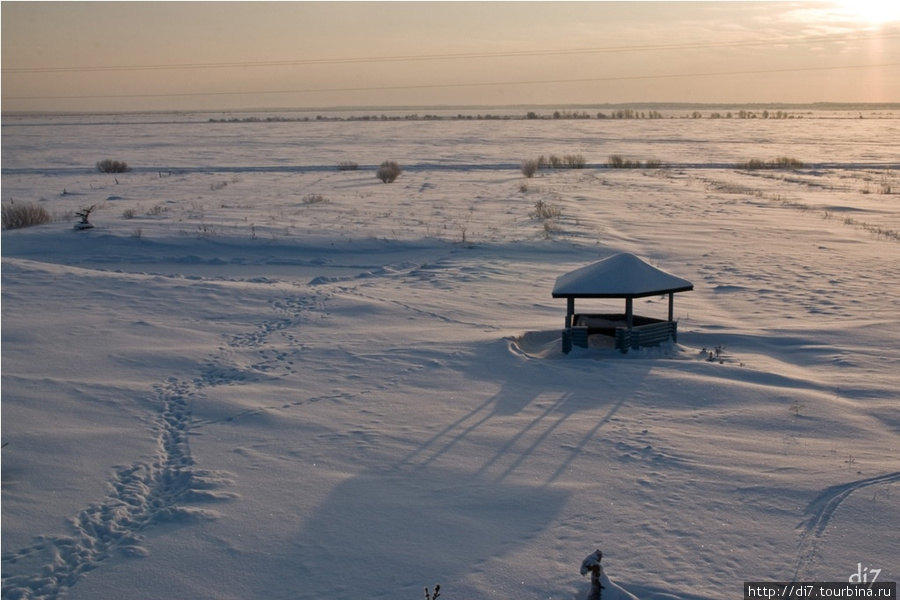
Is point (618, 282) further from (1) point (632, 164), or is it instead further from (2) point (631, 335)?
(1) point (632, 164)

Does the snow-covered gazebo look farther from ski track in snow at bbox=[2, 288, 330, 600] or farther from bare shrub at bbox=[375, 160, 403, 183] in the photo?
bare shrub at bbox=[375, 160, 403, 183]

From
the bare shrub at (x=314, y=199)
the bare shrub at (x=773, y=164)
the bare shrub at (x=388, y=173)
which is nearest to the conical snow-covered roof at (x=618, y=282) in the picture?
the bare shrub at (x=314, y=199)

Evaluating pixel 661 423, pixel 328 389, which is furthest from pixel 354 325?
pixel 661 423

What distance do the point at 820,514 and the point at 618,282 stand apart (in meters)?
4.13

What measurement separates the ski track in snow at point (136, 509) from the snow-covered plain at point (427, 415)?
0.02 meters

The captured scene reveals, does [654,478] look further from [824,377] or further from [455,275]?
[455,275]

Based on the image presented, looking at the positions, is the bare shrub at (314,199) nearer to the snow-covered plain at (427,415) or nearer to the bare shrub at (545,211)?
the snow-covered plain at (427,415)

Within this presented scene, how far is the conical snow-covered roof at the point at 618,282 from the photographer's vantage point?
9.22 metres

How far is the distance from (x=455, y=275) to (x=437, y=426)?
725cm

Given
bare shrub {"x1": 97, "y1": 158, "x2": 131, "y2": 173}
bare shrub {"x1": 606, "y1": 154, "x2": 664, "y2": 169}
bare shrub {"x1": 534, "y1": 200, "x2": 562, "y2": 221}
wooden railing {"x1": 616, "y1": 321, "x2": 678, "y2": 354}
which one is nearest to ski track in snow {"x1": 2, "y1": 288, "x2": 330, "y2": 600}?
wooden railing {"x1": 616, "y1": 321, "x2": 678, "y2": 354}

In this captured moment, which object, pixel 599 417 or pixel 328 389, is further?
pixel 328 389

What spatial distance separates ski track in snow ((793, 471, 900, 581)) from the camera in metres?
5.03

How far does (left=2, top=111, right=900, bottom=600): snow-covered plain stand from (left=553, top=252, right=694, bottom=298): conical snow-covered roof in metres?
0.80

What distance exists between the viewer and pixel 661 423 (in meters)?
7.38
